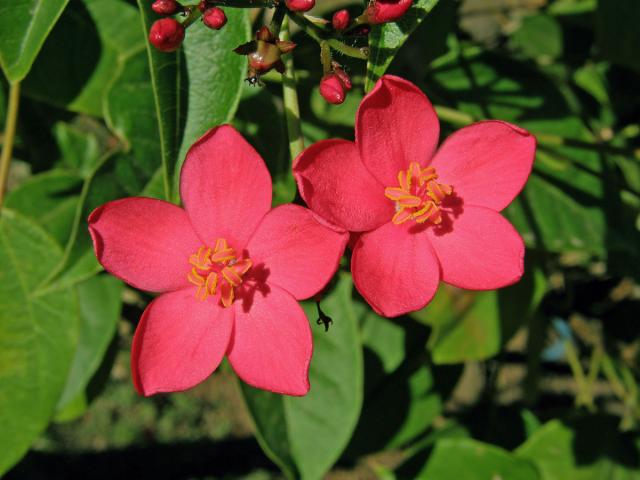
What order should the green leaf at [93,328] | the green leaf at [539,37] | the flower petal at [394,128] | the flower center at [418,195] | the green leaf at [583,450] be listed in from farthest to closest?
the green leaf at [539,37]
the green leaf at [583,450]
the green leaf at [93,328]
the flower center at [418,195]
the flower petal at [394,128]

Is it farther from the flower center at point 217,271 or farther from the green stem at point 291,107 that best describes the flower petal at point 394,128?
the flower center at point 217,271

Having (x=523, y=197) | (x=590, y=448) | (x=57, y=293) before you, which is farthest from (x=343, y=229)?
(x=590, y=448)

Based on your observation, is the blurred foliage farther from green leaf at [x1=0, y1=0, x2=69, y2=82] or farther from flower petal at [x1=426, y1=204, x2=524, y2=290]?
flower petal at [x1=426, y1=204, x2=524, y2=290]

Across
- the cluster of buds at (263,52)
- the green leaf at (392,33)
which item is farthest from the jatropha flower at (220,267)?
the green leaf at (392,33)

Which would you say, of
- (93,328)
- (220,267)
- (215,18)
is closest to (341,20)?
(215,18)

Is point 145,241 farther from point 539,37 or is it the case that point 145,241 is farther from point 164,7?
point 539,37

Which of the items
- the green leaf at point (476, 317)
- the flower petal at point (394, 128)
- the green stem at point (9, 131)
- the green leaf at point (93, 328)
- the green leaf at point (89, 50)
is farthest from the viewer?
the green leaf at point (476, 317)

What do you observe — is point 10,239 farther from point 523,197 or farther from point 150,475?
point 150,475
